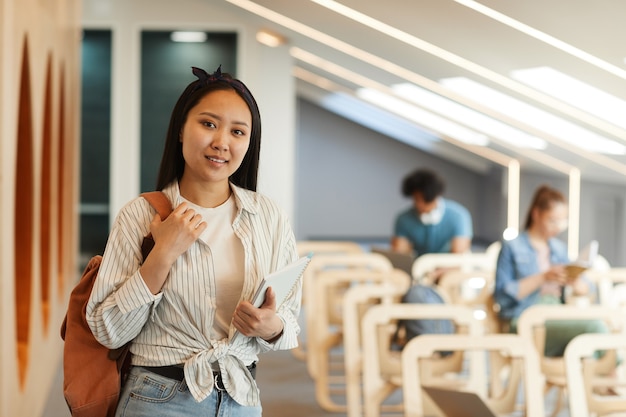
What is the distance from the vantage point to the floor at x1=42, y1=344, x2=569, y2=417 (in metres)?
4.90

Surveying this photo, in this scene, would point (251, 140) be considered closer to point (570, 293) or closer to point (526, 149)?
point (570, 293)

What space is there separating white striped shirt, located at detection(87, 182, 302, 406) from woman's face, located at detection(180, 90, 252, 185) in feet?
0.32

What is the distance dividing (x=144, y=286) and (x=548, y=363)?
2.75 metres

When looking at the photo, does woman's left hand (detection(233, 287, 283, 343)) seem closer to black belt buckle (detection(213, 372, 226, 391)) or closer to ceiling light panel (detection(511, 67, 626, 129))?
black belt buckle (detection(213, 372, 226, 391))

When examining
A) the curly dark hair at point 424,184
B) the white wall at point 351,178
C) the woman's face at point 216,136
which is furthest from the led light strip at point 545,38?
the white wall at point 351,178

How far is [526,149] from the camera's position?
919 cm

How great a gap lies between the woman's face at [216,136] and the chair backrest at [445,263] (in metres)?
3.51

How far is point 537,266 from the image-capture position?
4.89 m

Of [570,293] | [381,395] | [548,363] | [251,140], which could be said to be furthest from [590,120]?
[251,140]

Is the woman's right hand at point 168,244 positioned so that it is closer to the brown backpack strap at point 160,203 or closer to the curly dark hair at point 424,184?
the brown backpack strap at point 160,203

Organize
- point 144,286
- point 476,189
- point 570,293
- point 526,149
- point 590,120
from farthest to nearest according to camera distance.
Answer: point 476,189 < point 526,149 < point 590,120 < point 570,293 < point 144,286

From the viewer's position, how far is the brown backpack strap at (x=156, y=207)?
1846mm

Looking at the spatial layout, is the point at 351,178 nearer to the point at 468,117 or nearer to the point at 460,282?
the point at 468,117

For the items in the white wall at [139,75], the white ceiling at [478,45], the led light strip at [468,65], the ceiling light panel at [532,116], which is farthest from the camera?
the white wall at [139,75]
